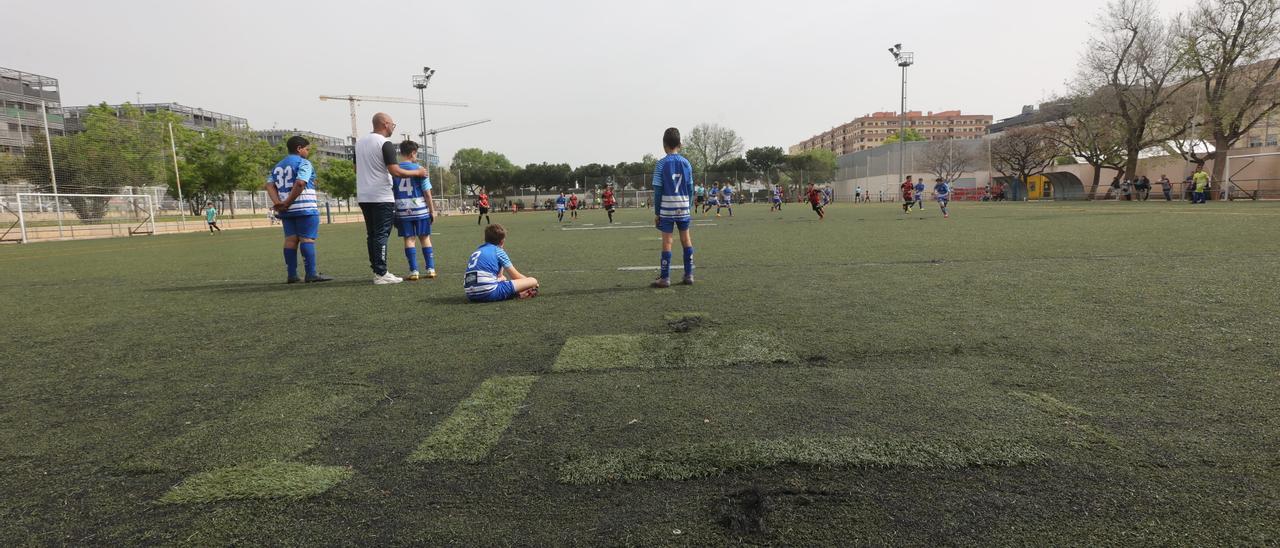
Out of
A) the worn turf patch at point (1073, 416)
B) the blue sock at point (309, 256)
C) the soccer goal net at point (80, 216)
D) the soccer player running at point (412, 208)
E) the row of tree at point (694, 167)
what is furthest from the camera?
the row of tree at point (694, 167)

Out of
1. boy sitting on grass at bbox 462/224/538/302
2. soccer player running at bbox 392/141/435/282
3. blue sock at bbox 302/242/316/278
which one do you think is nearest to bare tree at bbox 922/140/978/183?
soccer player running at bbox 392/141/435/282

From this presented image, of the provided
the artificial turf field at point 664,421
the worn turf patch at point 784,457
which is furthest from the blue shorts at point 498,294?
the worn turf patch at point 784,457

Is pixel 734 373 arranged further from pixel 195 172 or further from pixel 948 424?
pixel 195 172

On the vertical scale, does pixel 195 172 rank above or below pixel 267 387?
above

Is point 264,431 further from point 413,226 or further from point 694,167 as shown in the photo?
point 694,167

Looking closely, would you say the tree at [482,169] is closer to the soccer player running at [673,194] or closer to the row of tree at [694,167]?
the row of tree at [694,167]

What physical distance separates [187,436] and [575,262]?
688 centimetres

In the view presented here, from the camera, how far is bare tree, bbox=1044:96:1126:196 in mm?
41312

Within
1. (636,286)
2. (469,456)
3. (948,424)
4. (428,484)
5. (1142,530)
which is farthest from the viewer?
(636,286)

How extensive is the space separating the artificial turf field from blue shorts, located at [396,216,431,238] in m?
2.28

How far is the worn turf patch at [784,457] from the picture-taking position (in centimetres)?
209

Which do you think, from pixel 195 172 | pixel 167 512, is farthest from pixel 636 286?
pixel 195 172

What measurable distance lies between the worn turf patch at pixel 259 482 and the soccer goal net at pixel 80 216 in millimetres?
28691

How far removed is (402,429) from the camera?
257 cm
